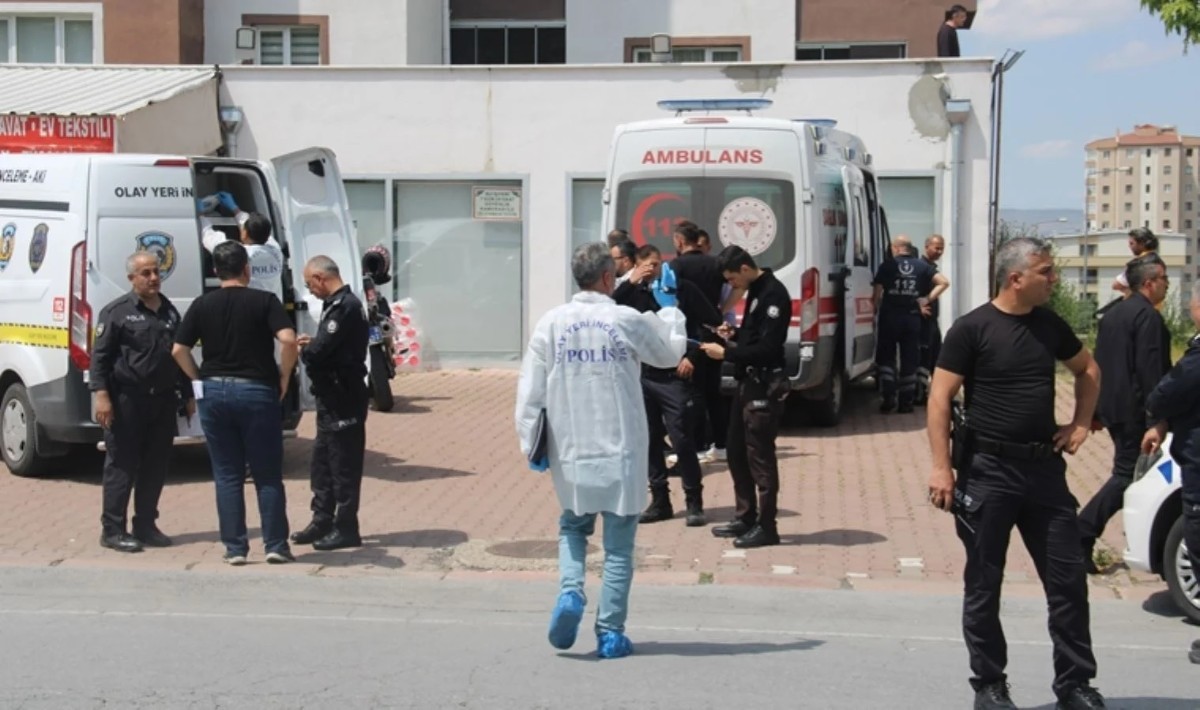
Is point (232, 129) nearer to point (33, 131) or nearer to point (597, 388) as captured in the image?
point (33, 131)

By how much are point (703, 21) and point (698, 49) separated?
43cm

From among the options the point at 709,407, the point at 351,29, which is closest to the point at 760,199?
the point at 709,407

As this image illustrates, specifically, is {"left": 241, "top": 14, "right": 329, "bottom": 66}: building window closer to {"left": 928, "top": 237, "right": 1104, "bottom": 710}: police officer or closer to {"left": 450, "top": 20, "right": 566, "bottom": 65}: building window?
{"left": 450, "top": 20, "right": 566, "bottom": 65}: building window

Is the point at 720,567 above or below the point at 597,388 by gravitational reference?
below

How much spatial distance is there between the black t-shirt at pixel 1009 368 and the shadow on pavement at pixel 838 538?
4162 mm

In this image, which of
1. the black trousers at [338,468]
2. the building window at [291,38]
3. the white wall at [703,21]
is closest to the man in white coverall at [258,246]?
the black trousers at [338,468]

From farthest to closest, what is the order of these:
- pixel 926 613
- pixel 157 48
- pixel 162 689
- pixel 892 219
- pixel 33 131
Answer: pixel 157 48, pixel 892 219, pixel 33 131, pixel 926 613, pixel 162 689

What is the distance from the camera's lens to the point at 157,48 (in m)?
22.9

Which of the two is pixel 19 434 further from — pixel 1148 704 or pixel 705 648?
pixel 1148 704

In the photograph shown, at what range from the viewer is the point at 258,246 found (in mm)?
12430

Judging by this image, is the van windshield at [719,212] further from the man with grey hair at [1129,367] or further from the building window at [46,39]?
the building window at [46,39]

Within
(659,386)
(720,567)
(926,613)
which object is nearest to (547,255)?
(659,386)

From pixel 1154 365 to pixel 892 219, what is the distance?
1062cm

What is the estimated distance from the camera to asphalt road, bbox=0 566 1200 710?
664 centimetres
